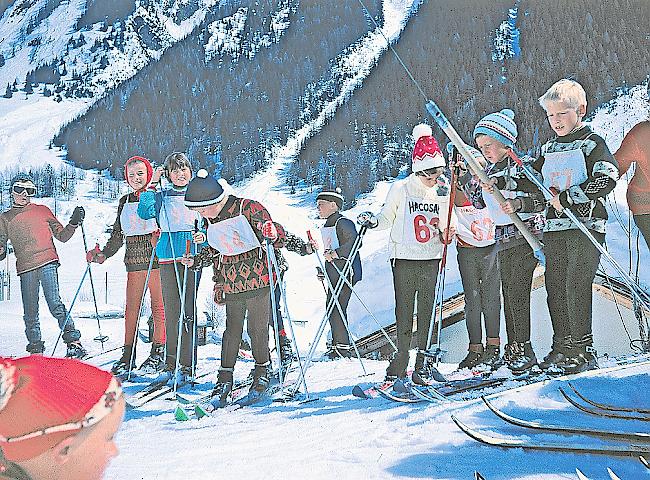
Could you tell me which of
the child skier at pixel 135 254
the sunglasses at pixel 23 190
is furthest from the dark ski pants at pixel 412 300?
the sunglasses at pixel 23 190

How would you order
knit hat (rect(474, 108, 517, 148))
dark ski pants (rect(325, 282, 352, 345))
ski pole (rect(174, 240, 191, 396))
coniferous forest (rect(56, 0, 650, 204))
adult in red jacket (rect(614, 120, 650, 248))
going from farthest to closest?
1. dark ski pants (rect(325, 282, 352, 345))
2. coniferous forest (rect(56, 0, 650, 204))
3. ski pole (rect(174, 240, 191, 396))
4. adult in red jacket (rect(614, 120, 650, 248))
5. knit hat (rect(474, 108, 517, 148))

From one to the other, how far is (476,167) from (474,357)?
0.58m

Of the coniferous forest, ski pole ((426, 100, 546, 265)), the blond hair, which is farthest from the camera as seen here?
the coniferous forest

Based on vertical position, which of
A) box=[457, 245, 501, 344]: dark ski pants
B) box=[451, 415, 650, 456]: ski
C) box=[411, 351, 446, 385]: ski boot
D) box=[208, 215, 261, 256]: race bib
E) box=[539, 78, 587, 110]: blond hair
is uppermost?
box=[539, 78, 587, 110]: blond hair

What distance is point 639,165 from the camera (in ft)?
5.89

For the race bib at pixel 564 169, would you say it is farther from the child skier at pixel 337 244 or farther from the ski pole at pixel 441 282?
the child skier at pixel 337 244

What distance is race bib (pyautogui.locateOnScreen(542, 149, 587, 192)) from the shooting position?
1.49 meters

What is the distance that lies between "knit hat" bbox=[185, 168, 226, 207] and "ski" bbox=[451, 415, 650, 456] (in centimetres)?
89

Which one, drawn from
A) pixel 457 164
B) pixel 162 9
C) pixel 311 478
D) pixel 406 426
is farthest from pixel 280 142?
pixel 311 478

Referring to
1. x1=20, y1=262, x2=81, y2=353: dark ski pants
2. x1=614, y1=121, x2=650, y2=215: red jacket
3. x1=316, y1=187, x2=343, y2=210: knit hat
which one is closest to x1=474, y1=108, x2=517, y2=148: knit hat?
x1=614, y1=121, x2=650, y2=215: red jacket

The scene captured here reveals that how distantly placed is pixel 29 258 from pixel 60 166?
0.39m

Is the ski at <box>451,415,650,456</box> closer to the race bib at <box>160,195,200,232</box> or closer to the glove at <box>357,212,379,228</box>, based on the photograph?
the glove at <box>357,212,379,228</box>

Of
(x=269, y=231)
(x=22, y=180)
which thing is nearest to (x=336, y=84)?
(x=269, y=231)

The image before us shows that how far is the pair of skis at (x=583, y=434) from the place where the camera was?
1000 mm
